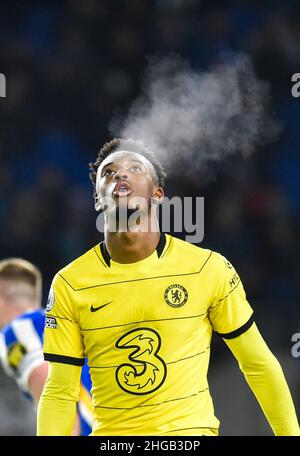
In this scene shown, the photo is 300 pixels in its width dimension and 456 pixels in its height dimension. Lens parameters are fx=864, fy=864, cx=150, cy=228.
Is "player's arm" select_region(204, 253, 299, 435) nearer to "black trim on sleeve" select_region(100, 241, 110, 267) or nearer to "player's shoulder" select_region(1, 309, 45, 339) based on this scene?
"black trim on sleeve" select_region(100, 241, 110, 267)

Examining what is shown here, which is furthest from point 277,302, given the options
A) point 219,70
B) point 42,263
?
point 219,70

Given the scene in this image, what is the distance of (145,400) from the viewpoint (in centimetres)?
294

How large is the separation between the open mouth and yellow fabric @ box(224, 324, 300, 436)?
2.10ft

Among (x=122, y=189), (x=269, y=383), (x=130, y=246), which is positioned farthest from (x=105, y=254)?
(x=269, y=383)

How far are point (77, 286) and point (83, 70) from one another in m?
4.22

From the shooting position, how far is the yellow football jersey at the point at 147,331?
9.64 ft

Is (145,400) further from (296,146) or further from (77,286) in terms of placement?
(296,146)

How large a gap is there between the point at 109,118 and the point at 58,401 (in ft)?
12.7

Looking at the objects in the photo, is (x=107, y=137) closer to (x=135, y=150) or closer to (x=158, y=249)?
(x=135, y=150)

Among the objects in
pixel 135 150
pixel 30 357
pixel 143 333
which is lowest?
pixel 143 333

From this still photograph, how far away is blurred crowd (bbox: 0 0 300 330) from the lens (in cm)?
629

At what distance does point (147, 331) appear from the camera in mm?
2965

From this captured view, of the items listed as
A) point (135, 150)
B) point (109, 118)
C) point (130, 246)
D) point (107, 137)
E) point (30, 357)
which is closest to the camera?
point (130, 246)

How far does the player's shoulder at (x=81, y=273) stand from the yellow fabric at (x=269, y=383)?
1.81ft
